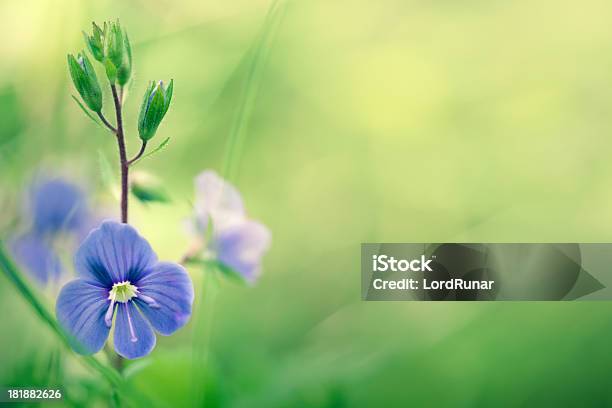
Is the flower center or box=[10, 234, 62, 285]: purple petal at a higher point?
box=[10, 234, 62, 285]: purple petal

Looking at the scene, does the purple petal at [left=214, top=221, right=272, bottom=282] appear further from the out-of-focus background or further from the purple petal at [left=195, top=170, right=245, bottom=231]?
the out-of-focus background

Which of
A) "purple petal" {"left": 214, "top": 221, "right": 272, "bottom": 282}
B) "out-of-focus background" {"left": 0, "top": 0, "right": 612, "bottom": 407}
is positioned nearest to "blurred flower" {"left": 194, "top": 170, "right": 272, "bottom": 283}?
"purple petal" {"left": 214, "top": 221, "right": 272, "bottom": 282}

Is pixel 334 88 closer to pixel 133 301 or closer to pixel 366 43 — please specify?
pixel 366 43

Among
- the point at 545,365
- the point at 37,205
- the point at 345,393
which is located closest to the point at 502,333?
the point at 545,365

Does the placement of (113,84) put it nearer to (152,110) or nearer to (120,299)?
(152,110)

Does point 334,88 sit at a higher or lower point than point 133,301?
higher

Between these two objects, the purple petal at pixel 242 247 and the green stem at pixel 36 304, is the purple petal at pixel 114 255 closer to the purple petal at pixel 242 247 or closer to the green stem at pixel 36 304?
the green stem at pixel 36 304

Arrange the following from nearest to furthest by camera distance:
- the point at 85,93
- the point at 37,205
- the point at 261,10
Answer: the point at 85,93 → the point at 37,205 → the point at 261,10
